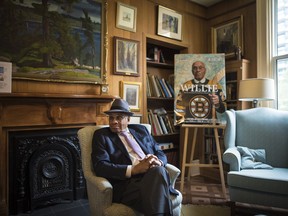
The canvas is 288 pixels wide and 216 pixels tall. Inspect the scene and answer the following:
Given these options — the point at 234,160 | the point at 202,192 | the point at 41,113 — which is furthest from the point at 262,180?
the point at 41,113

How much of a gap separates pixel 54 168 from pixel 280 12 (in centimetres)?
350

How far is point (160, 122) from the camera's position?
3398 millimetres

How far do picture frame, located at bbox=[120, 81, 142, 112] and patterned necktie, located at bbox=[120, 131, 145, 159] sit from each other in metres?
1.04

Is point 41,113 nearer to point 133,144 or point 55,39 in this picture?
point 55,39

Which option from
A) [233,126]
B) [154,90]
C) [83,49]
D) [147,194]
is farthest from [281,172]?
[83,49]

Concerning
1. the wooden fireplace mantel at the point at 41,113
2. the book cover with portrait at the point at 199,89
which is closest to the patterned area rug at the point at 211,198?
the book cover with portrait at the point at 199,89

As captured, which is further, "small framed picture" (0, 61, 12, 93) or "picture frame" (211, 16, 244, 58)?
"picture frame" (211, 16, 244, 58)

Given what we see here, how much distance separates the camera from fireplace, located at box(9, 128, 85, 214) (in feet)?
7.32

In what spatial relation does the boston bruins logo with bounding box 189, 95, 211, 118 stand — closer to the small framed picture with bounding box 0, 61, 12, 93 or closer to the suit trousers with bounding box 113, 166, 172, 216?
the suit trousers with bounding box 113, 166, 172, 216

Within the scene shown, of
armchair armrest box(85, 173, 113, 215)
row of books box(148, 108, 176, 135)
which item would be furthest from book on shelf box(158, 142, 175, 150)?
armchair armrest box(85, 173, 113, 215)

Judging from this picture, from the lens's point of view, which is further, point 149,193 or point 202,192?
point 202,192

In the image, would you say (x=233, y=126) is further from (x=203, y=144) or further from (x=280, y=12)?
(x=280, y=12)

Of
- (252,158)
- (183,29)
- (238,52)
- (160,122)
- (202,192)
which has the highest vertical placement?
(183,29)

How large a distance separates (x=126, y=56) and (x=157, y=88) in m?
0.73
